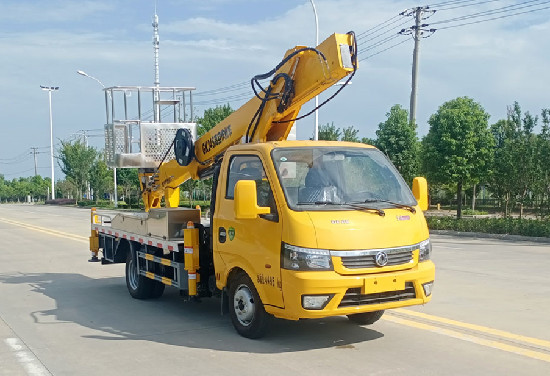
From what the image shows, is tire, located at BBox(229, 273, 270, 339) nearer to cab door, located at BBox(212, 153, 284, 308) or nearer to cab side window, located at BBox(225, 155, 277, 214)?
cab door, located at BBox(212, 153, 284, 308)

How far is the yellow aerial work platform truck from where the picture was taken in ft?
19.5

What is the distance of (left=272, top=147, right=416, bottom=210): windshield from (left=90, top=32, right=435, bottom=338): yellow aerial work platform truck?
0.04 ft

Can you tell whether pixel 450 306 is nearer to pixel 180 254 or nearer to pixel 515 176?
pixel 180 254

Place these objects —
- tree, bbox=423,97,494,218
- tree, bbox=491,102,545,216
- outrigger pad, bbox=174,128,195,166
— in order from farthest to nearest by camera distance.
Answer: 1. tree, bbox=423,97,494,218
2. tree, bbox=491,102,545,216
3. outrigger pad, bbox=174,128,195,166

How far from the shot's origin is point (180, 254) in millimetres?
7988

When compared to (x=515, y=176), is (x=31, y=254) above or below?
below

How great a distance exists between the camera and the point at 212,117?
36812 mm

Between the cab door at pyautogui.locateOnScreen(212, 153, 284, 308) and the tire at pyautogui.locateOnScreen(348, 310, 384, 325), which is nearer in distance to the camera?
the cab door at pyautogui.locateOnScreen(212, 153, 284, 308)

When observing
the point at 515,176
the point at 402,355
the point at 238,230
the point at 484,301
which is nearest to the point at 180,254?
the point at 238,230

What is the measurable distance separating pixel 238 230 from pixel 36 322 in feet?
10.7

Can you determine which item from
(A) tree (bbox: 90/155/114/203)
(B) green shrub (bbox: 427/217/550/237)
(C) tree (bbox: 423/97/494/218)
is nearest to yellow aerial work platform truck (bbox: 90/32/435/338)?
(B) green shrub (bbox: 427/217/550/237)

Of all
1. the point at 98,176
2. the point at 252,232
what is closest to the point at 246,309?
the point at 252,232

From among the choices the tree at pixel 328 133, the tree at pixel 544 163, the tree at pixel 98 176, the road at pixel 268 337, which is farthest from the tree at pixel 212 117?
the tree at pixel 98 176

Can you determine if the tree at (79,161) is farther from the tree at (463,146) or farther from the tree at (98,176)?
the tree at (463,146)
